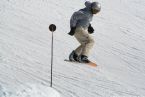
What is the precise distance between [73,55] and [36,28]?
491cm

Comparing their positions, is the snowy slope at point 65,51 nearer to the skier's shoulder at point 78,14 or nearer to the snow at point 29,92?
the snow at point 29,92

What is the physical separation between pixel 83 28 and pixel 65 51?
2274 millimetres

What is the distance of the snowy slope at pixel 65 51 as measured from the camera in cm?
1054

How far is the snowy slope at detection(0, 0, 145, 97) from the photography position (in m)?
10.5

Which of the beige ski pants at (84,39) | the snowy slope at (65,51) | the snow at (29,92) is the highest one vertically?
the snow at (29,92)

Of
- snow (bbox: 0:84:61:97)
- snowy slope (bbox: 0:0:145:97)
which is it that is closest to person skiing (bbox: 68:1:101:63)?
snowy slope (bbox: 0:0:145:97)

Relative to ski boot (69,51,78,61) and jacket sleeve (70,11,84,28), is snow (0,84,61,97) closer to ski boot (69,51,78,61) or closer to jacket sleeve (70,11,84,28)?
jacket sleeve (70,11,84,28)

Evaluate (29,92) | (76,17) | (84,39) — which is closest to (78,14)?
(76,17)

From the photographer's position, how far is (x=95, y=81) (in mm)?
11297

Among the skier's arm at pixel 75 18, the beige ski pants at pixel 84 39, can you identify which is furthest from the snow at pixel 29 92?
the beige ski pants at pixel 84 39

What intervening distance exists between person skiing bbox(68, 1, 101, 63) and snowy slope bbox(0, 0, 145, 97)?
310mm

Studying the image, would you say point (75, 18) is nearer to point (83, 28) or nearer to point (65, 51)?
point (83, 28)

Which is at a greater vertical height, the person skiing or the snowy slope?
the person skiing

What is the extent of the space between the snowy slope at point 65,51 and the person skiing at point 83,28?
1.02 feet
